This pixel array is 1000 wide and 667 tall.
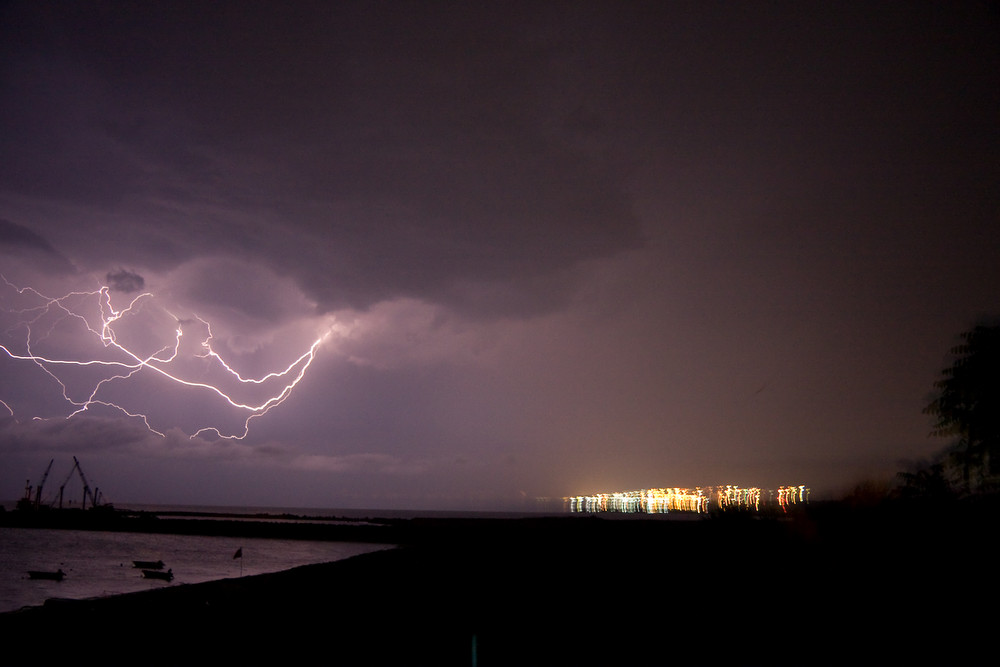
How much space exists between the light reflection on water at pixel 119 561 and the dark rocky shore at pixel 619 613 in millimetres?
17341

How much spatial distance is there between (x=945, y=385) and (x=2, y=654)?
89.6 feet

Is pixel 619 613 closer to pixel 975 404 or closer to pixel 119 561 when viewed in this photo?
pixel 975 404

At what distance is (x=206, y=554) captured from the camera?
52125 mm

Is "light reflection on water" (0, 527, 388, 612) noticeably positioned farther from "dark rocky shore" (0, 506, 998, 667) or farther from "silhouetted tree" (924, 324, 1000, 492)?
"silhouetted tree" (924, 324, 1000, 492)

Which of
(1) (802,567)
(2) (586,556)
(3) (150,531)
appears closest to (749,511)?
(2) (586,556)

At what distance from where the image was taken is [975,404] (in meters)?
20.7

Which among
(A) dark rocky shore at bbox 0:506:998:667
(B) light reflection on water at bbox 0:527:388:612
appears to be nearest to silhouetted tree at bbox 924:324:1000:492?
(A) dark rocky shore at bbox 0:506:998:667

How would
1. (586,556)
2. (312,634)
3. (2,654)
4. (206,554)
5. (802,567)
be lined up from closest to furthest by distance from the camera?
(2,654), (312,634), (802,567), (586,556), (206,554)

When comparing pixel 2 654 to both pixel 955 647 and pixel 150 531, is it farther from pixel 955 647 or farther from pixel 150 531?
pixel 150 531

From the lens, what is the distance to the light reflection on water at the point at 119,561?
1144 inches

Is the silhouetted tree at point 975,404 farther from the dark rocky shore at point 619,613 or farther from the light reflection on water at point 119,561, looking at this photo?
the light reflection on water at point 119,561

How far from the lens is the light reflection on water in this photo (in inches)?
1144

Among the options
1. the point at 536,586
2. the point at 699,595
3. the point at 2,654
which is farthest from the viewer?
the point at 536,586

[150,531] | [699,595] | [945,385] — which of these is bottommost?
[150,531]
